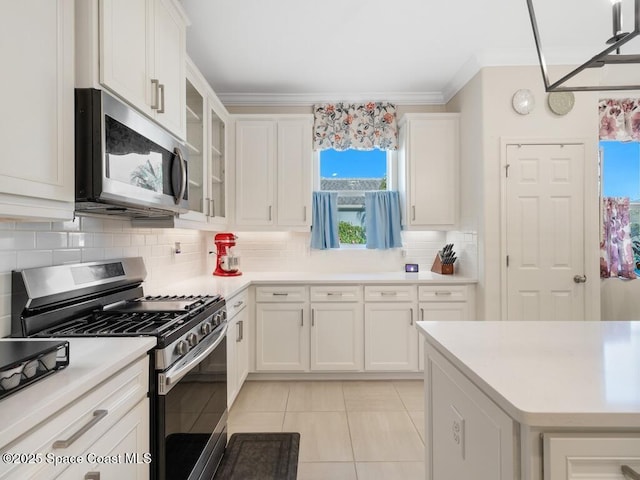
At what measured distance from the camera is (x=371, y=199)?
3.98 metres

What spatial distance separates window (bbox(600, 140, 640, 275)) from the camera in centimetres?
364

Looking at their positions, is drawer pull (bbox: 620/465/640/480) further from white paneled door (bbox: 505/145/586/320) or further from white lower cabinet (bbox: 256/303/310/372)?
white lower cabinet (bbox: 256/303/310/372)

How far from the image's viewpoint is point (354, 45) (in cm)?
296

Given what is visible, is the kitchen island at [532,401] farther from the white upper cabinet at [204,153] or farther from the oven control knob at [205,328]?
the white upper cabinet at [204,153]

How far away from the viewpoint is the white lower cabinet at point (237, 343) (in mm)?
2699

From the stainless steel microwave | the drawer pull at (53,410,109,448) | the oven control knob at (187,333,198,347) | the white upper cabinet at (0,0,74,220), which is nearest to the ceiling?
the stainless steel microwave

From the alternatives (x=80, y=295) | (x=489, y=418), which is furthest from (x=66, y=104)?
(x=489, y=418)

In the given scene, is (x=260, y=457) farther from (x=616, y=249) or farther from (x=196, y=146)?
(x=616, y=249)

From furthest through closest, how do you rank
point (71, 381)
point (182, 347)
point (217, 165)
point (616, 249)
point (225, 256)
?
point (225, 256) → point (616, 249) → point (217, 165) → point (182, 347) → point (71, 381)

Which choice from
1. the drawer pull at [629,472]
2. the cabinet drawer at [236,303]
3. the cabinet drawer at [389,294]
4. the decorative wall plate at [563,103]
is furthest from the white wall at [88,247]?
the decorative wall plate at [563,103]

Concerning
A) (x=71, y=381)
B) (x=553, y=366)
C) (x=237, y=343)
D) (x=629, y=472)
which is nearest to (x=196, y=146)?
(x=237, y=343)

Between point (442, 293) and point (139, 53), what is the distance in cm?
290

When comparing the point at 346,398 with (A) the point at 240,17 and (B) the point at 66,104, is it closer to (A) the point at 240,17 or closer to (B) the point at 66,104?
(B) the point at 66,104

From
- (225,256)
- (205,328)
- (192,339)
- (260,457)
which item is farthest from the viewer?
(225,256)
